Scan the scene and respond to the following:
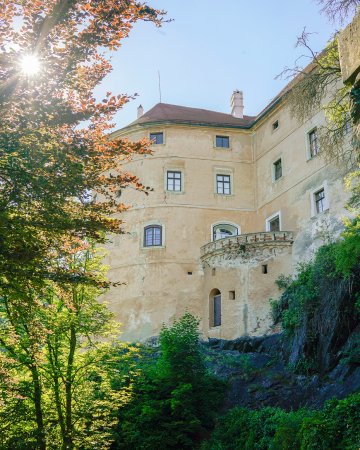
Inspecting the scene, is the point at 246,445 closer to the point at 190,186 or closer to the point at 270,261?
the point at 270,261

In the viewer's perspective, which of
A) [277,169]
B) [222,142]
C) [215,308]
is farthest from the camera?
[222,142]

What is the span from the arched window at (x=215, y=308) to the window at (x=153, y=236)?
4.32 metres

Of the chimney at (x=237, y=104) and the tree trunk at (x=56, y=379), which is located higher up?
the chimney at (x=237, y=104)

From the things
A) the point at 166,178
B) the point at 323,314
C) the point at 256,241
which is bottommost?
the point at 323,314

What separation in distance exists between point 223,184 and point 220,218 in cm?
226

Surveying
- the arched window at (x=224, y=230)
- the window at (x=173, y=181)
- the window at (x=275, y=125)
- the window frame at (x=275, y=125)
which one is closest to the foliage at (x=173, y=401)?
the arched window at (x=224, y=230)

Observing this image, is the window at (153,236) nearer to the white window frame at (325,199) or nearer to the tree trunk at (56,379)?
the white window frame at (325,199)

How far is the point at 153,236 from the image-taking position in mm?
32188

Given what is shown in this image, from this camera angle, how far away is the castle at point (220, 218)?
91.1 ft

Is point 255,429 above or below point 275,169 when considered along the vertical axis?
below

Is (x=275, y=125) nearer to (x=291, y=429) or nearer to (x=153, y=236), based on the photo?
(x=153, y=236)

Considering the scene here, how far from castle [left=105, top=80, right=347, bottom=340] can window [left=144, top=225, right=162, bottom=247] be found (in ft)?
0.19

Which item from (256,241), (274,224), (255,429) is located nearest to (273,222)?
(274,224)

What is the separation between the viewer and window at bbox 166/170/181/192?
33.2 metres
